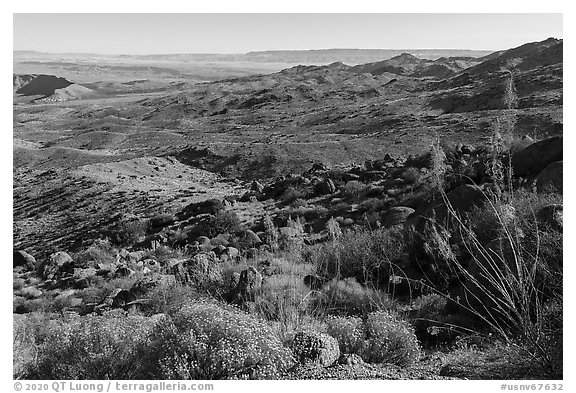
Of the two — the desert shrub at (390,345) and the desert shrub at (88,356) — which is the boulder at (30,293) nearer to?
the desert shrub at (88,356)

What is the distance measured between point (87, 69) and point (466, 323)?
14622 centimetres

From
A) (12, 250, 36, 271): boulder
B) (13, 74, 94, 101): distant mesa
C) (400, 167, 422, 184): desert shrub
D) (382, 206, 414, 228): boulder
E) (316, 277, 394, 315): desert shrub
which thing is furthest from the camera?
(13, 74, 94, 101): distant mesa

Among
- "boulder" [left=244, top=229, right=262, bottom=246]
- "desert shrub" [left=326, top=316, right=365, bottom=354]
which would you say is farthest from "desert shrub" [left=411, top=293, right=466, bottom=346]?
"boulder" [left=244, top=229, right=262, bottom=246]

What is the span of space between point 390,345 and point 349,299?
136cm

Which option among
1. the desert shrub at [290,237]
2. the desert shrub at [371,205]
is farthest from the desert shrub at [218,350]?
the desert shrub at [371,205]

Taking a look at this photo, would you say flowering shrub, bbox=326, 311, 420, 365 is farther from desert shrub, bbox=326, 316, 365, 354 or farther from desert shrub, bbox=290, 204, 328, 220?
desert shrub, bbox=290, 204, 328, 220

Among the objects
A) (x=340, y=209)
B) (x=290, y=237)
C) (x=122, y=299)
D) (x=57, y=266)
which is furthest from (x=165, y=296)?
(x=340, y=209)

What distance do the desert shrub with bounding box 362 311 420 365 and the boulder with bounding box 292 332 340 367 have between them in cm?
31

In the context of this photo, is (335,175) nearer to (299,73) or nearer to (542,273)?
(542,273)

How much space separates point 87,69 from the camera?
13588 cm

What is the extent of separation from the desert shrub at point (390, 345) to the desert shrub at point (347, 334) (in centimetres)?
7

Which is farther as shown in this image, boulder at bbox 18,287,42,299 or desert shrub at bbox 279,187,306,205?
desert shrub at bbox 279,187,306,205

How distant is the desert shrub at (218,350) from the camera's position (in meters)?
3.66

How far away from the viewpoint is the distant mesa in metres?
89.1
